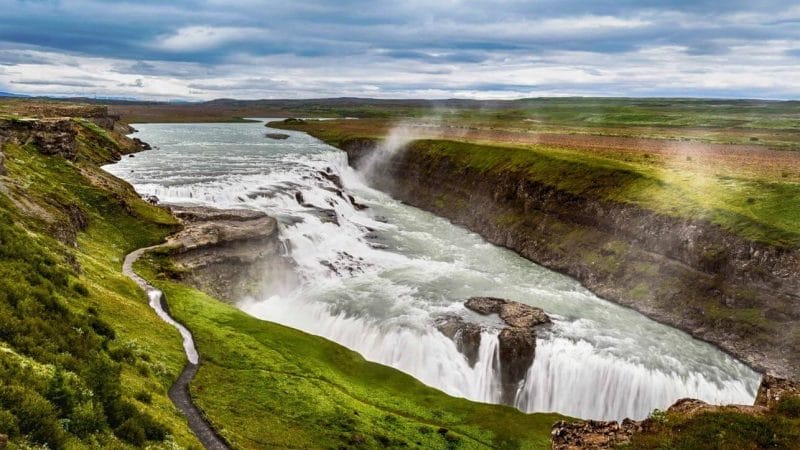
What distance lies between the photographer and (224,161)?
99750mm

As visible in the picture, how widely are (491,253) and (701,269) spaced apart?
24.4m

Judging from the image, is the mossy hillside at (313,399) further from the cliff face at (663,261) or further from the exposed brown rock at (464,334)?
the cliff face at (663,261)

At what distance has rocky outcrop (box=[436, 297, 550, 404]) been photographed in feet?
123

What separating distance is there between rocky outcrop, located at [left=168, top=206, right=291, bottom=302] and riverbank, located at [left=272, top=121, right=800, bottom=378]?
105 ft

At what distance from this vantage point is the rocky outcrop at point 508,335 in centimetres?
3741

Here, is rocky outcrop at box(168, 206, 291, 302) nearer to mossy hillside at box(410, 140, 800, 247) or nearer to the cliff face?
the cliff face

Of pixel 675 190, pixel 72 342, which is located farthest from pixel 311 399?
pixel 675 190

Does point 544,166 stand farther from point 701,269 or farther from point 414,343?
point 414,343

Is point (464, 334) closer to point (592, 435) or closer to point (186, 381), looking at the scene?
point (592, 435)

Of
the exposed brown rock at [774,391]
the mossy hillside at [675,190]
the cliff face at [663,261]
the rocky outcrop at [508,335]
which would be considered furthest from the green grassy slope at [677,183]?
the exposed brown rock at [774,391]

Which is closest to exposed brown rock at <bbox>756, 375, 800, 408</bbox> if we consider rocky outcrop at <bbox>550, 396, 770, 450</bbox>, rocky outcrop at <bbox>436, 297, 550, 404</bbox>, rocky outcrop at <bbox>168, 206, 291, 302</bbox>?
rocky outcrop at <bbox>550, 396, 770, 450</bbox>

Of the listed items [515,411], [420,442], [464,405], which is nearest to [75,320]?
[420,442]

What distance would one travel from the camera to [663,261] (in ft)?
168

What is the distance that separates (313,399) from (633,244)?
41464 millimetres
